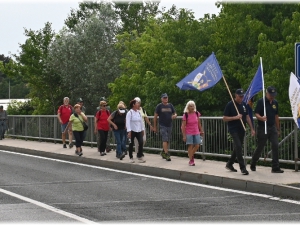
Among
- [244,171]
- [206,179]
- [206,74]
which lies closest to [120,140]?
[206,74]

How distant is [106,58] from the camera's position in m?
54.3

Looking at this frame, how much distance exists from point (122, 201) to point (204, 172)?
335 cm

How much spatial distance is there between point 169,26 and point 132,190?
23.7 metres

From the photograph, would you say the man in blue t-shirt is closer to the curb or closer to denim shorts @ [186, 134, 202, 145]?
the curb

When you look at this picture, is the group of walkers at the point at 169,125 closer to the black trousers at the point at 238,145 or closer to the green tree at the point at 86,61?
the black trousers at the point at 238,145

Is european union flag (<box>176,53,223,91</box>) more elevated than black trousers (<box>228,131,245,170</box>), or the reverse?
european union flag (<box>176,53,223,91</box>)

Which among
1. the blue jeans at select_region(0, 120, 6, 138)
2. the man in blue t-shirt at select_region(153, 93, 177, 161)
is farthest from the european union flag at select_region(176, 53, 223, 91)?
the blue jeans at select_region(0, 120, 6, 138)

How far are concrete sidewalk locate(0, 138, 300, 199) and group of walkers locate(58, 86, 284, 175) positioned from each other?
28 cm

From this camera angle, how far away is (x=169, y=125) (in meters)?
18.2

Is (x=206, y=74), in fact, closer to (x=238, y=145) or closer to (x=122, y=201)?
(x=238, y=145)

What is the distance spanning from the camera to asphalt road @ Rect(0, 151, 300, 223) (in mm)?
9984

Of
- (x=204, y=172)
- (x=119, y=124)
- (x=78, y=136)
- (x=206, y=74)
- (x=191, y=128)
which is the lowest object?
(x=204, y=172)

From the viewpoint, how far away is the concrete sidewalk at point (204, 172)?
40.7ft

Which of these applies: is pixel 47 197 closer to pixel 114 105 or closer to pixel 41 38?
pixel 114 105
